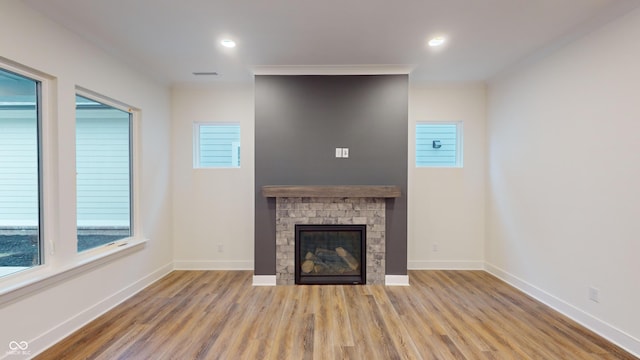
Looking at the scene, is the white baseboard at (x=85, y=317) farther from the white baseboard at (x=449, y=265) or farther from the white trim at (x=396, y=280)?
the white baseboard at (x=449, y=265)

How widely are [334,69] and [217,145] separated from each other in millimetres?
A: 2082

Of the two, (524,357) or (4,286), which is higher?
(4,286)

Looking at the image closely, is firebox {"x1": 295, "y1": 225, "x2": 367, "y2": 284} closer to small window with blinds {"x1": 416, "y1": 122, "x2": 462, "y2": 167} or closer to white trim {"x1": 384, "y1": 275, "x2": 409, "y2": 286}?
white trim {"x1": 384, "y1": 275, "x2": 409, "y2": 286}

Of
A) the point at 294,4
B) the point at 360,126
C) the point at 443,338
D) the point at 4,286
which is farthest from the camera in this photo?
the point at 360,126

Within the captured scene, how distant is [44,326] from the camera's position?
7.29 ft

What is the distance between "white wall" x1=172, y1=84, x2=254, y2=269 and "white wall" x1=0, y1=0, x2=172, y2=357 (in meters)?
0.68

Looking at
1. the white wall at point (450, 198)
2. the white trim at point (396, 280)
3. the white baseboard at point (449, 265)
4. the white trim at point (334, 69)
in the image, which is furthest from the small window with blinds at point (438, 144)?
the white trim at point (396, 280)

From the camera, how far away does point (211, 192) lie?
4.20 metres

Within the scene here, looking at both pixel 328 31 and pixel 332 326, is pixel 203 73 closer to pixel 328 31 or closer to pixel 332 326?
pixel 328 31

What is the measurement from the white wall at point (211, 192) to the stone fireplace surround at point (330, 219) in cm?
79

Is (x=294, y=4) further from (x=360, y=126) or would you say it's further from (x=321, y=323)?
(x=321, y=323)

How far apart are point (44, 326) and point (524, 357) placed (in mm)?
3695

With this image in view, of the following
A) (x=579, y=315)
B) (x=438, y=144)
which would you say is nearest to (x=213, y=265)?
(x=438, y=144)

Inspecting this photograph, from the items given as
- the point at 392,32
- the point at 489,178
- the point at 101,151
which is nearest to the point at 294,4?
the point at 392,32
